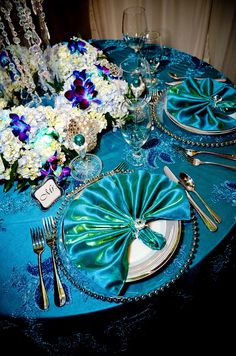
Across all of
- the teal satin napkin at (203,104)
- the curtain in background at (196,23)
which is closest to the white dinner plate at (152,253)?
the teal satin napkin at (203,104)


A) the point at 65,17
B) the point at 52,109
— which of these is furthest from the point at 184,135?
the point at 65,17

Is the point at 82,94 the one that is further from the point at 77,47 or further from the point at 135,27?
the point at 135,27

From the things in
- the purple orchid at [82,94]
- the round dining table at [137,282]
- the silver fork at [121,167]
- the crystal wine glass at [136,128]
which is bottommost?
the round dining table at [137,282]

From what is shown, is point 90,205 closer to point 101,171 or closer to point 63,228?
point 63,228

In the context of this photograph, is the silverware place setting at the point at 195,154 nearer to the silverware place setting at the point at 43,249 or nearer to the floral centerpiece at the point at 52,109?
the floral centerpiece at the point at 52,109

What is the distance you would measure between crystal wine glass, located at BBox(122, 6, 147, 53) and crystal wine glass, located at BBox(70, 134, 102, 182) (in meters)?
0.75

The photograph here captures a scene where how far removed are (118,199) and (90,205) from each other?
9cm

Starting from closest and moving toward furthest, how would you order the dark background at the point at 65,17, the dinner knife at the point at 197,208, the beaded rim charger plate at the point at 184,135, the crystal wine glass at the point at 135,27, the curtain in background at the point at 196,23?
the dinner knife at the point at 197,208, the beaded rim charger plate at the point at 184,135, the crystal wine glass at the point at 135,27, the curtain in background at the point at 196,23, the dark background at the point at 65,17

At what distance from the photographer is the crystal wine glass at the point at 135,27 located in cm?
151

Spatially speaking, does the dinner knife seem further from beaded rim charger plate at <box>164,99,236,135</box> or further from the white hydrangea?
the white hydrangea

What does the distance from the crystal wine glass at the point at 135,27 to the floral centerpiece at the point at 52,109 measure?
0.83ft

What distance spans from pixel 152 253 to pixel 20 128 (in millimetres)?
624

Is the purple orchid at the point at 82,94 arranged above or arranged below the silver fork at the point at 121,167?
above

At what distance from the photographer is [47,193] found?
1.01m
